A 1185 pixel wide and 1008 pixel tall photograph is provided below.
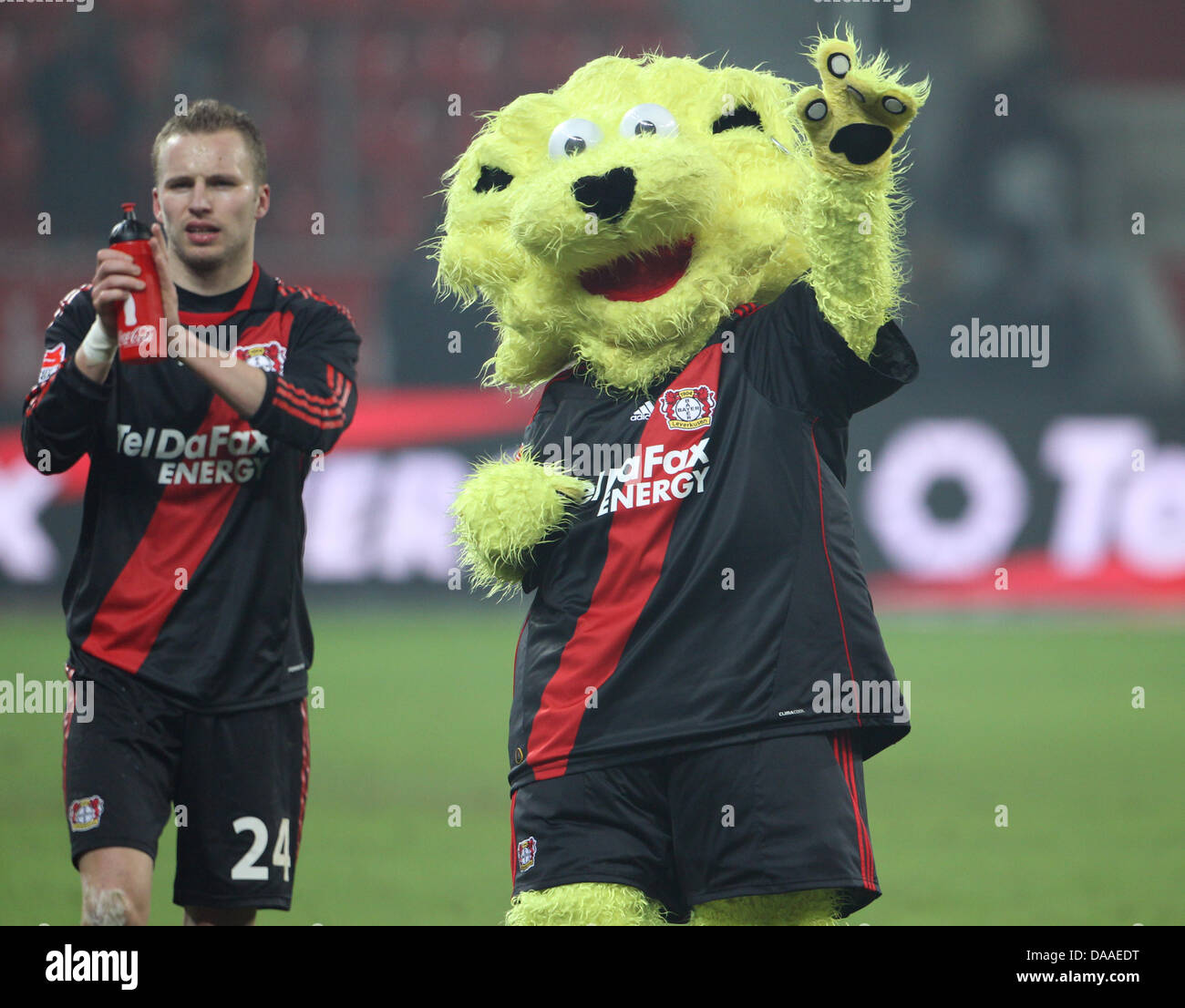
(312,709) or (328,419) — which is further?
(312,709)

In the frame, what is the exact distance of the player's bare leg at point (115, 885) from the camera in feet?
8.64

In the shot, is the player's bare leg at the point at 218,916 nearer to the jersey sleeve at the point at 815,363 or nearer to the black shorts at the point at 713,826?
the black shorts at the point at 713,826

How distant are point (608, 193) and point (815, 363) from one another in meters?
0.45

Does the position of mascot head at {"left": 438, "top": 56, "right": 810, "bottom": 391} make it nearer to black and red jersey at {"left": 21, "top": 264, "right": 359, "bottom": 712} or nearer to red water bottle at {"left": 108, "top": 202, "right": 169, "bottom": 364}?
black and red jersey at {"left": 21, "top": 264, "right": 359, "bottom": 712}

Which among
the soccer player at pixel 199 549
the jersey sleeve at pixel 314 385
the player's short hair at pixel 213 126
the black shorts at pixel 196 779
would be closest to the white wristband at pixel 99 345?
the soccer player at pixel 199 549

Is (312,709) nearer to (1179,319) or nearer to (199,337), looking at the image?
(199,337)

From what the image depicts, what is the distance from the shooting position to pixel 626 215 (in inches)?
102

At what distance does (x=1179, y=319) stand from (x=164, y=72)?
29.4 feet

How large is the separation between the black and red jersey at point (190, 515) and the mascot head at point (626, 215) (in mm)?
400

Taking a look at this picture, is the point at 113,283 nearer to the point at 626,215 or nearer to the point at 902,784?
the point at 626,215

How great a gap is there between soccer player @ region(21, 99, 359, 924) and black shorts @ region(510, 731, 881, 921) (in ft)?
2.09

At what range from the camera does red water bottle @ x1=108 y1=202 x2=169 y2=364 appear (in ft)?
8.59

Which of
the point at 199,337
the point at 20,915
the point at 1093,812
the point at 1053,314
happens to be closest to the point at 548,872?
the point at 199,337

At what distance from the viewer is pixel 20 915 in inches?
155
